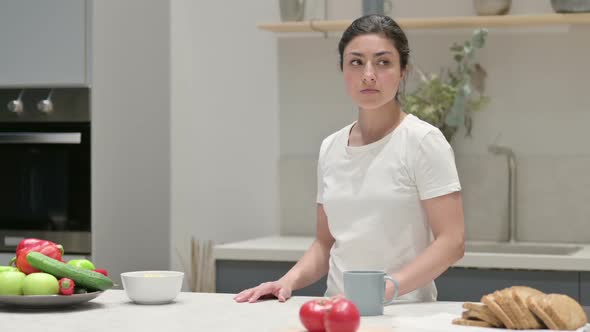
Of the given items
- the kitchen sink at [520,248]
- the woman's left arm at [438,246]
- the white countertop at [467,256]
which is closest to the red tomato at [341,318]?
the woman's left arm at [438,246]

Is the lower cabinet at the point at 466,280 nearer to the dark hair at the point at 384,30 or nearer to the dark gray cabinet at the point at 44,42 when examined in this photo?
the dark gray cabinet at the point at 44,42

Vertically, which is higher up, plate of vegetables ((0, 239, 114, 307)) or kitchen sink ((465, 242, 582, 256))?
plate of vegetables ((0, 239, 114, 307))

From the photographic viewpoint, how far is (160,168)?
423 cm

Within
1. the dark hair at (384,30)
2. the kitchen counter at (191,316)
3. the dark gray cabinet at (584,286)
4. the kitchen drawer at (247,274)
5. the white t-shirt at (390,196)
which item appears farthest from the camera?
the kitchen drawer at (247,274)

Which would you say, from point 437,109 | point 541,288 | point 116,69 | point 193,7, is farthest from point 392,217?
point 193,7

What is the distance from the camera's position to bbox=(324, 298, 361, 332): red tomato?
1.75m

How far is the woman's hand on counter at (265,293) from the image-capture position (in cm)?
228

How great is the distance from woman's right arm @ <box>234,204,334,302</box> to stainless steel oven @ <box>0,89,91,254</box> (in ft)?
4.64

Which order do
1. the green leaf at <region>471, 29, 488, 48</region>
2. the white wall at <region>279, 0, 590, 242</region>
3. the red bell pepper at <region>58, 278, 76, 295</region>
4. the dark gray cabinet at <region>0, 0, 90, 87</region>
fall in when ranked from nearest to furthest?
1. the red bell pepper at <region>58, 278, 76, 295</region>
2. the dark gray cabinet at <region>0, 0, 90, 87</region>
3. the green leaf at <region>471, 29, 488, 48</region>
4. the white wall at <region>279, 0, 590, 242</region>

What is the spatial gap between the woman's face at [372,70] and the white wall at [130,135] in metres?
1.56

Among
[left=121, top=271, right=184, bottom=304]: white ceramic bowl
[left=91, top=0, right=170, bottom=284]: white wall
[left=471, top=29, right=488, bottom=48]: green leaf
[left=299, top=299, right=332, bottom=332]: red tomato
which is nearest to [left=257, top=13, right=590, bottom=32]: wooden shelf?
[left=471, top=29, right=488, bottom=48]: green leaf

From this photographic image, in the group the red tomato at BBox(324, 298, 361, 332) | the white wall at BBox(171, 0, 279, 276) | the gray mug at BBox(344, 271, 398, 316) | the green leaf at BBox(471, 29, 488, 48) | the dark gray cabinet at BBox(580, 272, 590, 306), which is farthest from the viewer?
the white wall at BBox(171, 0, 279, 276)

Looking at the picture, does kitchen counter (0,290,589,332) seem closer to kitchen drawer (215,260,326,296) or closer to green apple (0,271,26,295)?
green apple (0,271,26,295)

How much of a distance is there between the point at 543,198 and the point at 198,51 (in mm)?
1618
